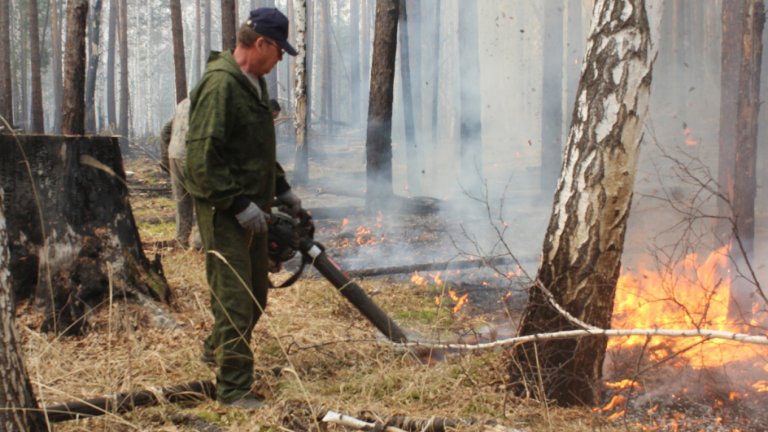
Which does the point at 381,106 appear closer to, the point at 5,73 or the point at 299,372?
the point at 299,372

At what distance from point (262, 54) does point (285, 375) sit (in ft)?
6.74

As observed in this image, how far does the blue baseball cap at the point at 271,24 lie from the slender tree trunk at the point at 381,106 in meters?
8.21

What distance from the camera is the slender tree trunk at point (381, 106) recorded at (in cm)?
1188

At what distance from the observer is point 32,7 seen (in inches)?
777

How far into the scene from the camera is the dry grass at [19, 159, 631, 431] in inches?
142

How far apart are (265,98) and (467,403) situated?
2.20 meters

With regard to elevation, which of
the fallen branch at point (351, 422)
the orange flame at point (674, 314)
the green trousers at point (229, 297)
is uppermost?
the green trousers at point (229, 297)

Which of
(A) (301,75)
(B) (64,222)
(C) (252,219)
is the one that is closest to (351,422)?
(C) (252,219)

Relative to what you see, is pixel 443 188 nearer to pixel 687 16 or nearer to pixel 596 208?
pixel 687 16

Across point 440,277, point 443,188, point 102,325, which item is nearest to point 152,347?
point 102,325

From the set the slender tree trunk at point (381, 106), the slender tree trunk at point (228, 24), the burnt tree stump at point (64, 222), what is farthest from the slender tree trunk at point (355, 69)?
the burnt tree stump at point (64, 222)

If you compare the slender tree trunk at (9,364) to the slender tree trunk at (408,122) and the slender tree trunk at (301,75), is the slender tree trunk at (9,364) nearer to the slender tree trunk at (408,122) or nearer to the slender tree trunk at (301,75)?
the slender tree trunk at (301,75)

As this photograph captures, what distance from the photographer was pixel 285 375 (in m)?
4.39

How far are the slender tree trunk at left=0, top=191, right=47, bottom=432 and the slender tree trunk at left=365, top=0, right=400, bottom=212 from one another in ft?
32.0
